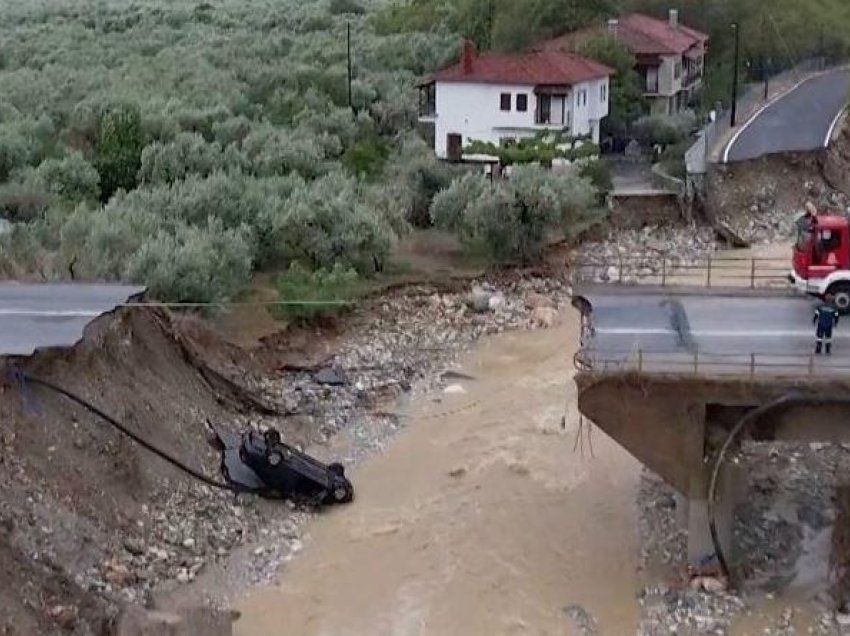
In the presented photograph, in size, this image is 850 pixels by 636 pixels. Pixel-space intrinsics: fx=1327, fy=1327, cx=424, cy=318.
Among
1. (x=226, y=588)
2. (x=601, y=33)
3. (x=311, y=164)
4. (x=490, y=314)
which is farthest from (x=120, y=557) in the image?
(x=601, y=33)

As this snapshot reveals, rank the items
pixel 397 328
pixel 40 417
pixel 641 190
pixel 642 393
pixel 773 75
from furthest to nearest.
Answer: pixel 773 75 → pixel 641 190 → pixel 397 328 → pixel 40 417 → pixel 642 393

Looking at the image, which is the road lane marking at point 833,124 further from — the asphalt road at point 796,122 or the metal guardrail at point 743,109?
the metal guardrail at point 743,109

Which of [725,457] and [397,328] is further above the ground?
[725,457]

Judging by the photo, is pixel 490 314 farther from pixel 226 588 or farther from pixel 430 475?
pixel 226 588

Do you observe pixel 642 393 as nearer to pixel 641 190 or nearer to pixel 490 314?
pixel 490 314

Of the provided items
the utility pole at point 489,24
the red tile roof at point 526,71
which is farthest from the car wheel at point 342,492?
the utility pole at point 489,24

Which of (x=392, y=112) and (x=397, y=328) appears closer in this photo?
(x=397, y=328)

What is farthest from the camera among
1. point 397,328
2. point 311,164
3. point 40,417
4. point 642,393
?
point 311,164

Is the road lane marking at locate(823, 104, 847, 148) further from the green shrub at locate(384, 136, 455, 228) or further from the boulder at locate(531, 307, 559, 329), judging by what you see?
the boulder at locate(531, 307, 559, 329)

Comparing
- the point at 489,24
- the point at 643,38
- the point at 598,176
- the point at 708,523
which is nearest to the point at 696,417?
the point at 708,523
